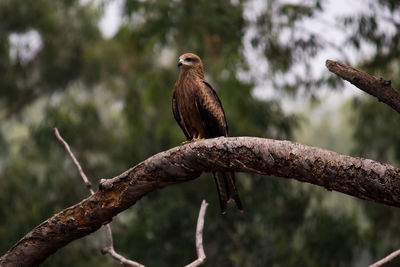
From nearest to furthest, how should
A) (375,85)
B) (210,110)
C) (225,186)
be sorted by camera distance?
(375,85)
(225,186)
(210,110)

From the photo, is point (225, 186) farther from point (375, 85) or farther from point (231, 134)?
point (231, 134)

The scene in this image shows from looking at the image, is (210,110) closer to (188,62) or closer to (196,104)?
(196,104)

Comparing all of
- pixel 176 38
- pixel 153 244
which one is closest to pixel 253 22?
pixel 176 38

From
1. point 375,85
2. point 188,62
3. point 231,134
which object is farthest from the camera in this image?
point 231,134

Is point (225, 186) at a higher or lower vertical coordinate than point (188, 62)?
lower

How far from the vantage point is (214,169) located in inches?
138

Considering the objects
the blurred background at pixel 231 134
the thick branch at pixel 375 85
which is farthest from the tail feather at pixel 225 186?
the blurred background at pixel 231 134

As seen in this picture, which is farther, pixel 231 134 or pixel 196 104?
pixel 231 134

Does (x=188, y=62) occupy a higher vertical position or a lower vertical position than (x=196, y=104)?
higher

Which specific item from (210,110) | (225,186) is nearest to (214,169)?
(225,186)

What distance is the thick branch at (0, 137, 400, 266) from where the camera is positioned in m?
2.89

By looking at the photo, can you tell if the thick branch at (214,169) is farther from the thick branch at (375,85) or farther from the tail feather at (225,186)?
the tail feather at (225,186)

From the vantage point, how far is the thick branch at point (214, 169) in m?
2.89

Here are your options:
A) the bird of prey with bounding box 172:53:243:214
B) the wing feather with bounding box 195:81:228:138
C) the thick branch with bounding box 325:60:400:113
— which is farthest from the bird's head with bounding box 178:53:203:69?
the thick branch with bounding box 325:60:400:113
